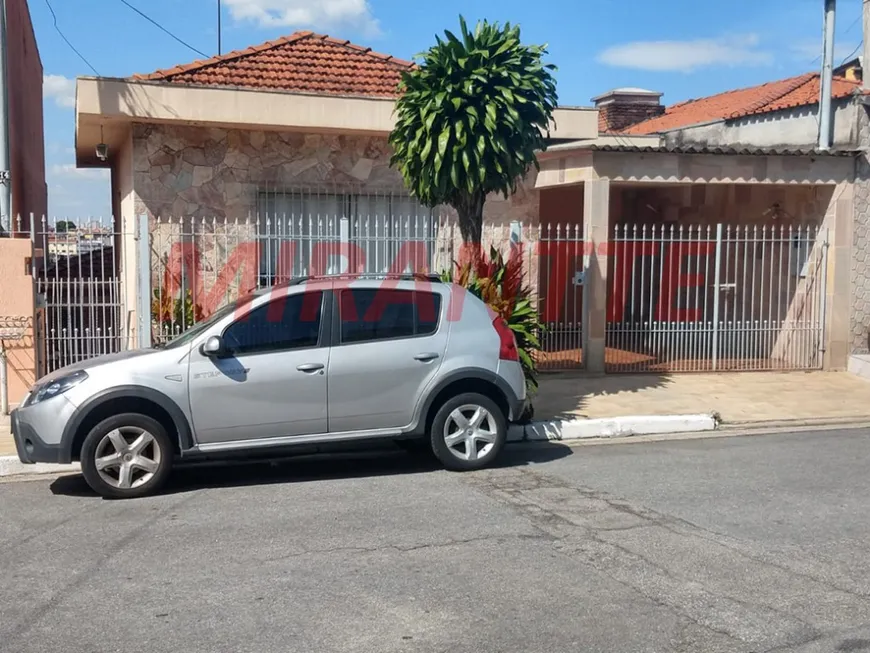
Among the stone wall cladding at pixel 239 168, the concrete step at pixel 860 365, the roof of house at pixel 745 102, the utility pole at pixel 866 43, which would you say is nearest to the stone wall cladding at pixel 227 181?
the stone wall cladding at pixel 239 168

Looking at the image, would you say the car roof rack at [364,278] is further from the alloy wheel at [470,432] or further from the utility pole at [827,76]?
the utility pole at [827,76]

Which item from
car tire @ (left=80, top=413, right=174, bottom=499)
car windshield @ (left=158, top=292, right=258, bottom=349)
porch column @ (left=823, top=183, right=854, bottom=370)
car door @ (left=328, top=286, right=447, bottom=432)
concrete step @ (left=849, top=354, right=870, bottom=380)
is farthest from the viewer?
porch column @ (left=823, top=183, right=854, bottom=370)

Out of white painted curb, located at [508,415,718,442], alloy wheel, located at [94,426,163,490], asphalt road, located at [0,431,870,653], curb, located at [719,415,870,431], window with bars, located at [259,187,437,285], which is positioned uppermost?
window with bars, located at [259,187,437,285]

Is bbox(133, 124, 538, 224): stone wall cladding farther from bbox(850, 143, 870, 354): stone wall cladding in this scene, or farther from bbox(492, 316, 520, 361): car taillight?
bbox(850, 143, 870, 354): stone wall cladding

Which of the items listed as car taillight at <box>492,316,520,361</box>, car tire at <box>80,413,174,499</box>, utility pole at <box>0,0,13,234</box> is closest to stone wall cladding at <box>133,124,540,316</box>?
utility pole at <box>0,0,13,234</box>

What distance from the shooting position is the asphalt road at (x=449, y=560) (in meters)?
4.27

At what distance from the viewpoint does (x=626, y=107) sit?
910 inches

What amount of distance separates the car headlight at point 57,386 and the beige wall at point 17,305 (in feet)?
9.92

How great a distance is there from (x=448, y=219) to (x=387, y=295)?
5.87 metres

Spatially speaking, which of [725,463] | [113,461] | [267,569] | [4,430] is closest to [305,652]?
[267,569]

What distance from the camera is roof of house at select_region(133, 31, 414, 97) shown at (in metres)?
12.7

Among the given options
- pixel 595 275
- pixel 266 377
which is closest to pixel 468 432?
pixel 266 377

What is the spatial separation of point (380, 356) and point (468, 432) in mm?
1016

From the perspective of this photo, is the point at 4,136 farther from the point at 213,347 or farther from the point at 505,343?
the point at 505,343
